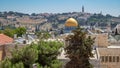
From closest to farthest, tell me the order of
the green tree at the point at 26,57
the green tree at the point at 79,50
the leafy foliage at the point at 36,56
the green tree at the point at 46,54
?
the green tree at the point at 79,50 < the leafy foliage at the point at 36,56 < the green tree at the point at 26,57 < the green tree at the point at 46,54

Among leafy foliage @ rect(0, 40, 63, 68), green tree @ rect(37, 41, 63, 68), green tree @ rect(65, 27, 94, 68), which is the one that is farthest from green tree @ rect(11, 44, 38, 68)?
green tree @ rect(65, 27, 94, 68)

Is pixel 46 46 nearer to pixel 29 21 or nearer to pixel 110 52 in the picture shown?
pixel 110 52

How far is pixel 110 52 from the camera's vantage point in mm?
24109

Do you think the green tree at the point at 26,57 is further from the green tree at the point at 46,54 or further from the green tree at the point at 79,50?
the green tree at the point at 79,50

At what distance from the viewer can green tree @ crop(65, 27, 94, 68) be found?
55.5 ft

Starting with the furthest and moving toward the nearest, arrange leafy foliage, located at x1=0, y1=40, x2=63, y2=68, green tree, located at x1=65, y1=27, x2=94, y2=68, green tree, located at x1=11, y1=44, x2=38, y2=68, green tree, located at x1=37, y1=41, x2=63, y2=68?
green tree, located at x1=37, y1=41, x2=63, y2=68 → green tree, located at x1=11, y1=44, x2=38, y2=68 → leafy foliage, located at x1=0, y1=40, x2=63, y2=68 → green tree, located at x1=65, y1=27, x2=94, y2=68

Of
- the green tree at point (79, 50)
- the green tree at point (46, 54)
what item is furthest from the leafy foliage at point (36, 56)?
the green tree at point (79, 50)

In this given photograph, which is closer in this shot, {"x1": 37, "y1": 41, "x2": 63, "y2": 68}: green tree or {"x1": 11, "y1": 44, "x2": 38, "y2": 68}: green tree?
{"x1": 11, "y1": 44, "x2": 38, "y2": 68}: green tree

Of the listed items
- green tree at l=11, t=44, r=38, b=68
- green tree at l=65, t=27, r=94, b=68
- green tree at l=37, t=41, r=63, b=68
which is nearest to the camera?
green tree at l=65, t=27, r=94, b=68

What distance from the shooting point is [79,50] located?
1692cm

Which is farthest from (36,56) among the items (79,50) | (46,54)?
(79,50)

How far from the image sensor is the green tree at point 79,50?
1692cm

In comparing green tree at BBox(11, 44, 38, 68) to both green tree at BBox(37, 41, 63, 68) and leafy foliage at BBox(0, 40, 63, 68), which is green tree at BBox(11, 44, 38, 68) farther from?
green tree at BBox(37, 41, 63, 68)

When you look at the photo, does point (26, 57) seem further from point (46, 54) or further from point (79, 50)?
point (79, 50)
